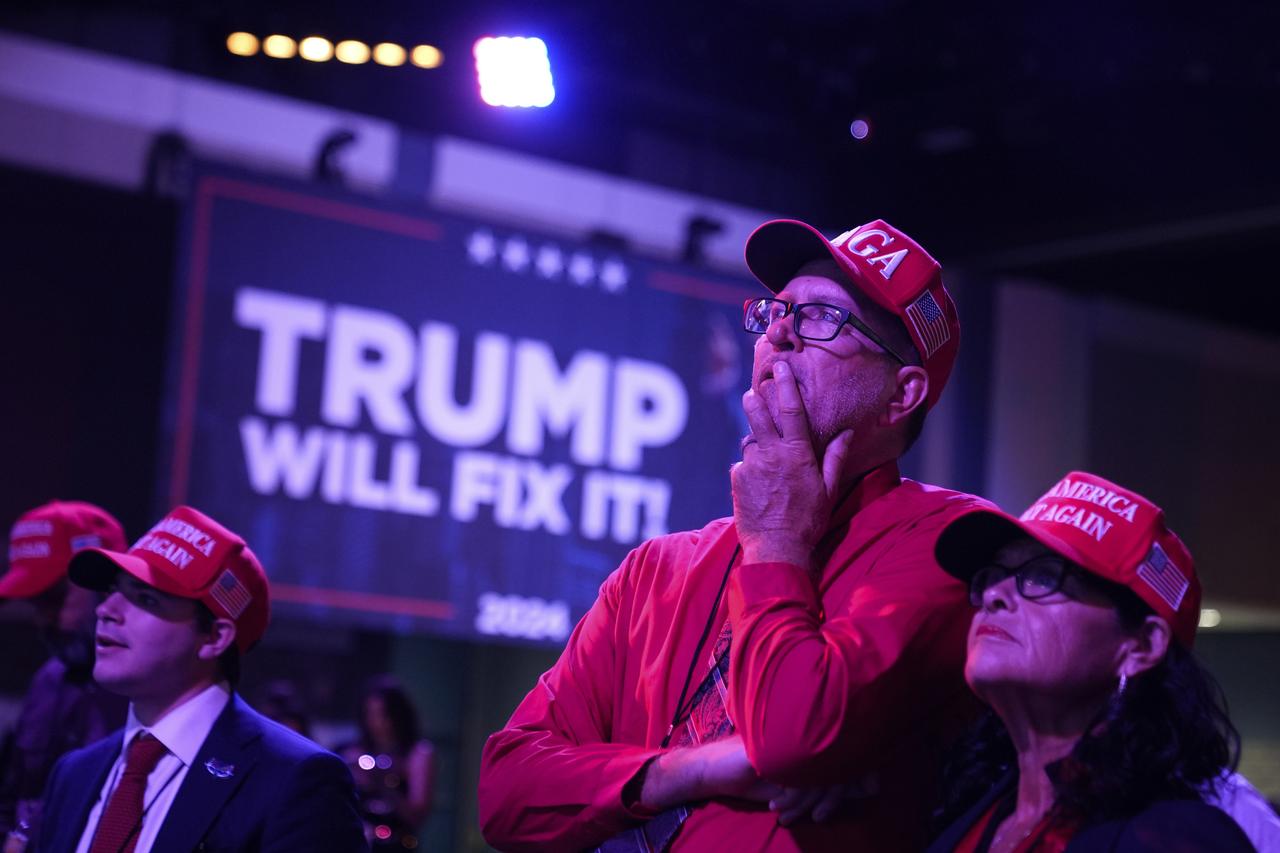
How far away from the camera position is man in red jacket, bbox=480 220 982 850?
1.73 metres

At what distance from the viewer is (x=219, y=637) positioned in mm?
2943

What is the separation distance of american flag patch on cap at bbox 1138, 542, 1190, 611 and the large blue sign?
470 centimetres

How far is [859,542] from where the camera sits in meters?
1.90

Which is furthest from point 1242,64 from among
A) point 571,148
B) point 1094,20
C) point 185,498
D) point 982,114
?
point 185,498

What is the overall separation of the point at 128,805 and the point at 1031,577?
161 cm

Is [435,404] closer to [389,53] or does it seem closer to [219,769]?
[389,53]

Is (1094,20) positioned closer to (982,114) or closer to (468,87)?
(982,114)

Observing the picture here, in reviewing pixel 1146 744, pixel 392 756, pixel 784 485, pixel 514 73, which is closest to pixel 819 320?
pixel 784 485

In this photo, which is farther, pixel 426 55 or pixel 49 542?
A: pixel 426 55

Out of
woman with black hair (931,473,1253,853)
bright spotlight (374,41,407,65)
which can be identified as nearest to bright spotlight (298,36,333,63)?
bright spotlight (374,41,407,65)

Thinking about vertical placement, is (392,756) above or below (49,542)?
below

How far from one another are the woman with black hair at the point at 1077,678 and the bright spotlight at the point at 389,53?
517 centimetres

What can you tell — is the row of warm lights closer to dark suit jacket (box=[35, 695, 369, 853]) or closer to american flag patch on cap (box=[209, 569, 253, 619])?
american flag patch on cap (box=[209, 569, 253, 619])

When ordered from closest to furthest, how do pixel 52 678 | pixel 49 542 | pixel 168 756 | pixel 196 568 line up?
pixel 168 756 → pixel 196 568 → pixel 52 678 → pixel 49 542
